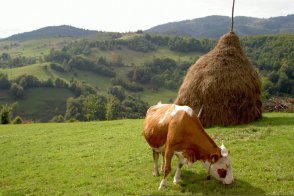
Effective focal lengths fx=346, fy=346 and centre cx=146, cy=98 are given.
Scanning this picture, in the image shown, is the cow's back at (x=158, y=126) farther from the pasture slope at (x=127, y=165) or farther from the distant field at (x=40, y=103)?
the distant field at (x=40, y=103)

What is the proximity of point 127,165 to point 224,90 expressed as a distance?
10.1 metres

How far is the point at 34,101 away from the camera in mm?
128750

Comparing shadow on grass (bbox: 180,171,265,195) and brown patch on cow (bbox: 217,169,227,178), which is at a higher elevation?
brown patch on cow (bbox: 217,169,227,178)

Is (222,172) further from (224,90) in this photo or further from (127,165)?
(224,90)

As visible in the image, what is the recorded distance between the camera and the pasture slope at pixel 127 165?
12.8 meters

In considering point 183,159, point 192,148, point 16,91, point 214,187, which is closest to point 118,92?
point 16,91

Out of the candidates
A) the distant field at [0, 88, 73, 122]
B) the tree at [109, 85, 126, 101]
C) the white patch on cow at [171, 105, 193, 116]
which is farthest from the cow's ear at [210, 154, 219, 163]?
the tree at [109, 85, 126, 101]

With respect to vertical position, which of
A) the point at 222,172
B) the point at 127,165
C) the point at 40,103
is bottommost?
the point at 40,103

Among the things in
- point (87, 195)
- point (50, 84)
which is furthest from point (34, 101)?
point (87, 195)

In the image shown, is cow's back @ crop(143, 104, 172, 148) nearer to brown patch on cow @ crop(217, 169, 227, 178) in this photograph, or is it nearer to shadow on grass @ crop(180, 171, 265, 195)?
shadow on grass @ crop(180, 171, 265, 195)

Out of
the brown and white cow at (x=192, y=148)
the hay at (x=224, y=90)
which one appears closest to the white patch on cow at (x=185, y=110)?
the brown and white cow at (x=192, y=148)

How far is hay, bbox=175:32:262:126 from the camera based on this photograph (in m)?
23.9

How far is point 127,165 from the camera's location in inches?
672

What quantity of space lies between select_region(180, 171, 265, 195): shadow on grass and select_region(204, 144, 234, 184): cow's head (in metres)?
0.29
